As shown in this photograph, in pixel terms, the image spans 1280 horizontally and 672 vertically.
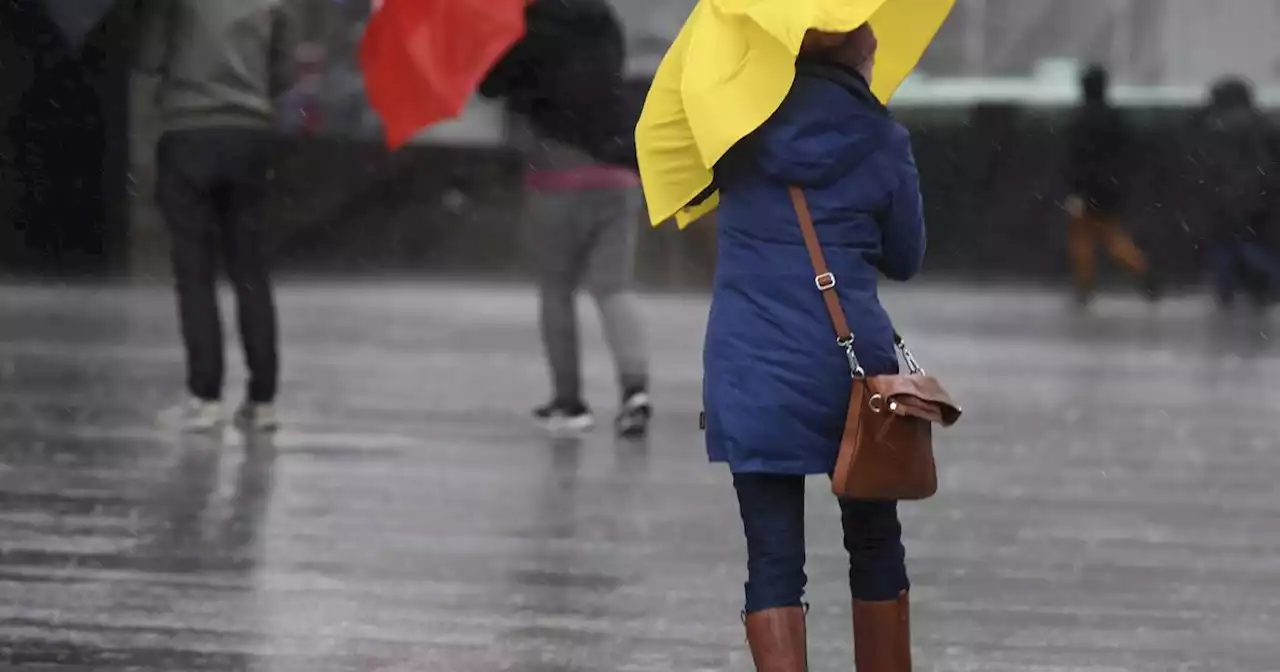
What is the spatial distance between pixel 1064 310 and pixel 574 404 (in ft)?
34.1

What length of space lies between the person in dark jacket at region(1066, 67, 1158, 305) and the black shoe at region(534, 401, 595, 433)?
10.8 metres

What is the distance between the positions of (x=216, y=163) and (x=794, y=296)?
5.28m

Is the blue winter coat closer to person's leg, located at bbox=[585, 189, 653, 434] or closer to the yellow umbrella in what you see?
the yellow umbrella

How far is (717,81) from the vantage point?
4621mm

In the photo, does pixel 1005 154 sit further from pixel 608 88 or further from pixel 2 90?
pixel 608 88

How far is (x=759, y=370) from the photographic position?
4.54 m

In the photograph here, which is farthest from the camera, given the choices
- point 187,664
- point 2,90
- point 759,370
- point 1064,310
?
point 1064,310

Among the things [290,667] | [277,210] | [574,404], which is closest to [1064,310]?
[277,210]

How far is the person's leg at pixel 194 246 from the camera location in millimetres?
9328

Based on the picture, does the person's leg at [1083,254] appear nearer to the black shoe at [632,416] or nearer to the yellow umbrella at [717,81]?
the black shoe at [632,416]

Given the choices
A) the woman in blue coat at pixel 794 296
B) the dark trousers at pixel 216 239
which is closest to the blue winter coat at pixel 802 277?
the woman in blue coat at pixel 794 296

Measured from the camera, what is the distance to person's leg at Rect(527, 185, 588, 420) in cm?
955

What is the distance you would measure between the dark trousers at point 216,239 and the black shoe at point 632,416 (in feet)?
5.20

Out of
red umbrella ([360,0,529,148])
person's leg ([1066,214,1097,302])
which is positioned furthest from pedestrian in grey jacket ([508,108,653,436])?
person's leg ([1066,214,1097,302])
